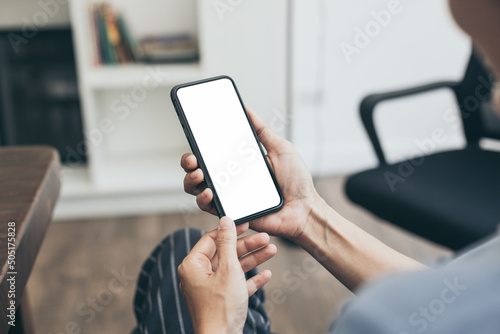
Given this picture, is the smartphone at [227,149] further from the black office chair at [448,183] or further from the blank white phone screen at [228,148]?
the black office chair at [448,183]

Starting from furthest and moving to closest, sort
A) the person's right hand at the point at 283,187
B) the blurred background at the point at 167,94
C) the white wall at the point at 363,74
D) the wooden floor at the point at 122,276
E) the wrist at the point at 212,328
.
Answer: the white wall at the point at 363,74 < the blurred background at the point at 167,94 < the wooden floor at the point at 122,276 < the person's right hand at the point at 283,187 < the wrist at the point at 212,328

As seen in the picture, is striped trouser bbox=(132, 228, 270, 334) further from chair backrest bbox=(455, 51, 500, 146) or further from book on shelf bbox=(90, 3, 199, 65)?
book on shelf bbox=(90, 3, 199, 65)

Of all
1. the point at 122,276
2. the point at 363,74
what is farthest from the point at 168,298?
the point at 363,74

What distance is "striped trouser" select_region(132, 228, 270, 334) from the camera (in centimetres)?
72

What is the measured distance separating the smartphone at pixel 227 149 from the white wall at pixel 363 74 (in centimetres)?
122

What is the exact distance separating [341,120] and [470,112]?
38.8 inches

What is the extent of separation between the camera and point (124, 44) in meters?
1.95

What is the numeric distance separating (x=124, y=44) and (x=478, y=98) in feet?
4.23

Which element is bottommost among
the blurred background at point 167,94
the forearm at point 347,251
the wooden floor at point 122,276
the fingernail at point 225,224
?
the wooden floor at point 122,276

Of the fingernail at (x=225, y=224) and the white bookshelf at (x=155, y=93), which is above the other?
the fingernail at (x=225, y=224)

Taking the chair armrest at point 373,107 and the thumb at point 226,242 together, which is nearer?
the thumb at point 226,242

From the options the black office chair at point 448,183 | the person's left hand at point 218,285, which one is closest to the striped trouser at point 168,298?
the person's left hand at point 218,285

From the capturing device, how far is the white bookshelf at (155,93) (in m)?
1.88

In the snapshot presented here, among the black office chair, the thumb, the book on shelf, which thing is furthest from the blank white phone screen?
the book on shelf
